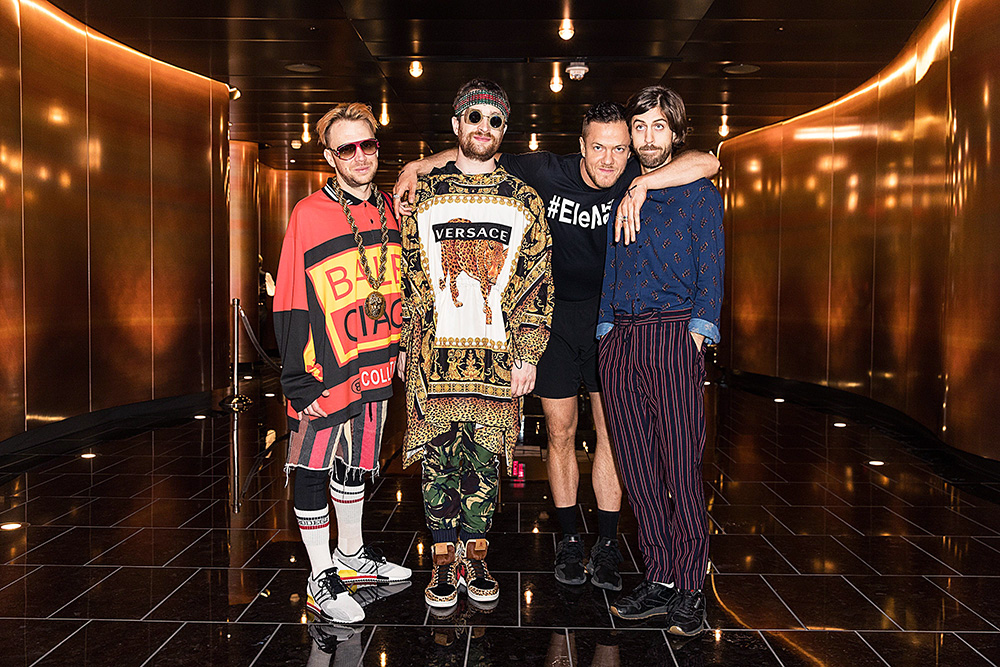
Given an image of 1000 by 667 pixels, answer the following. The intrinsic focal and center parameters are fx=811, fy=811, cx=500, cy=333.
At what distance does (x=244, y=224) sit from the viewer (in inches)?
497

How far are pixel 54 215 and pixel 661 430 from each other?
18.0 ft

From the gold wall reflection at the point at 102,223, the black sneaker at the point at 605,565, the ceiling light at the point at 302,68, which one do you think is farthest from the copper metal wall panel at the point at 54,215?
the black sneaker at the point at 605,565

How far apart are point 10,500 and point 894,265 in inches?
285

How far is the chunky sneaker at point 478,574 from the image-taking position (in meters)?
3.03

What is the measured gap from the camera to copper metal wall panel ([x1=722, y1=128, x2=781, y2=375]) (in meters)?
10.6

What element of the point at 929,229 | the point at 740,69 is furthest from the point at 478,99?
the point at 740,69

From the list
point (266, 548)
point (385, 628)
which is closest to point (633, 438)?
point (385, 628)

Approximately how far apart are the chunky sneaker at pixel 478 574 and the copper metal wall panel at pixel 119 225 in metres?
5.12

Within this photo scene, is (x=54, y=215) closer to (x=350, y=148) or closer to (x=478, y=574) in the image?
(x=350, y=148)

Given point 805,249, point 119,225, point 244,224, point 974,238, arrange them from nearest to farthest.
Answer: point 974,238 < point 119,225 < point 805,249 < point 244,224

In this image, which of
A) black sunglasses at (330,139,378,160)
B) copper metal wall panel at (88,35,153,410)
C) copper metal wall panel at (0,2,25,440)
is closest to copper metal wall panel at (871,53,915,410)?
black sunglasses at (330,139,378,160)

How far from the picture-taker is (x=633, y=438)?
2904 millimetres

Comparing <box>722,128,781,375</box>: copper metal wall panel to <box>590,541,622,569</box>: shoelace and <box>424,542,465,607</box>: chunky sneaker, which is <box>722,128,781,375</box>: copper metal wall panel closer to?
<box>590,541,622,569</box>: shoelace

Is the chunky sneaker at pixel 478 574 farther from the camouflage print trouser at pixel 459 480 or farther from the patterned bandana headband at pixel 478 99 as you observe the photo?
the patterned bandana headband at pixel 478 99
